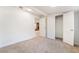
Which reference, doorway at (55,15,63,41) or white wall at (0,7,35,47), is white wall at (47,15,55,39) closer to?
doorway at (55,15,63,41)

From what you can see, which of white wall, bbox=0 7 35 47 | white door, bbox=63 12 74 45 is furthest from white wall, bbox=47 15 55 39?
white wall, bbox=0 7 35 47

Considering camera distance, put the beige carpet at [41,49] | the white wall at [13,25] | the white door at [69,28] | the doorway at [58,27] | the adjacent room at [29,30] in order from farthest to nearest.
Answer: the doorway at [58,27] → the white door at [69,28] → the white wall at [13,25] → the adjacent room at [29,30] → the beige carpet at [41,49]

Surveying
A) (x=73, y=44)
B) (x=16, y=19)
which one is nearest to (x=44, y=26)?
(x=16, y=19)

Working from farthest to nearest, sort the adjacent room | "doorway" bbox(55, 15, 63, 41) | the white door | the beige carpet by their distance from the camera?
"doorway" bbox(55, 15, 63, 41)
the white door
the adjacent room
the beige carpet

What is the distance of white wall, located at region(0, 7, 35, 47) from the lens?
Result: 4168 millimetres

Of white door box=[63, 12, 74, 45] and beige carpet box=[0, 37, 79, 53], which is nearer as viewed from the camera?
beige carpet box=[0, 37, 79, 53]

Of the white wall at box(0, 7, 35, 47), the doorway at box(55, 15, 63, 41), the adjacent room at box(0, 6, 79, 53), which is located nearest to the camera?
the adjacent room at box(0, 6, 79, 53)

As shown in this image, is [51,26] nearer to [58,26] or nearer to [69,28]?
[58,26]

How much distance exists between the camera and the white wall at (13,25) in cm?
417

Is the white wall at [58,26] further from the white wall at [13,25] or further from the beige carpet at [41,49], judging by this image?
the white wall at [13,25]

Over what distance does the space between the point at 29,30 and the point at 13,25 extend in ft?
5.99

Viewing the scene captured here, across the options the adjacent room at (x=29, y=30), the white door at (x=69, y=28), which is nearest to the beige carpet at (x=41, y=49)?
the adjacent room at (x=29, y=30)
